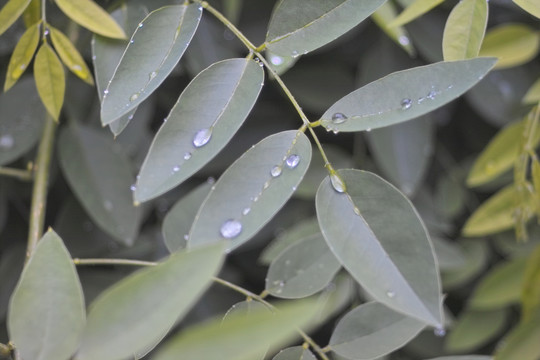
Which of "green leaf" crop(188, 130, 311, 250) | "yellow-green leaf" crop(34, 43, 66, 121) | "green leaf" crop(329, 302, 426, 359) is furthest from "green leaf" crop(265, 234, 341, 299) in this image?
"yellow-green leaf" crop(34, 43, 66, 121)

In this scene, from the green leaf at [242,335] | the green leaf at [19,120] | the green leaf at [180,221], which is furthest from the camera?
the green leaf at [19,120]

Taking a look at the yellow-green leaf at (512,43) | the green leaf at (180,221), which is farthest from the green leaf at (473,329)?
the green leaf at (180,221)

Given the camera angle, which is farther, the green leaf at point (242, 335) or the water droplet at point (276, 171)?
the water droplet at point (276, 171)

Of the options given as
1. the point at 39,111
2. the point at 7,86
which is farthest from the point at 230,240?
the point at 39,111

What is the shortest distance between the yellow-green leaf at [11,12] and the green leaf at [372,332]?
1.28 ft

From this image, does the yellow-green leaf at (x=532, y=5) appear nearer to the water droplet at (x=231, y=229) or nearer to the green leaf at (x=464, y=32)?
the green leaf at (x=464, y=32)

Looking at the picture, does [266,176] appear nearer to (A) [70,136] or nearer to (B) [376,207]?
(B) [376,207]

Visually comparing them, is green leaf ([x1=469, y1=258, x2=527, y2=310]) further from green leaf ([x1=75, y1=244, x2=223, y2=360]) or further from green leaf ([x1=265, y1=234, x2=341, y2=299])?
green leaf ([x1=75, y1=244, x2=223, y2=360])

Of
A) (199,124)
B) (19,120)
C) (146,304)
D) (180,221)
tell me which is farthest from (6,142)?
(146,304)

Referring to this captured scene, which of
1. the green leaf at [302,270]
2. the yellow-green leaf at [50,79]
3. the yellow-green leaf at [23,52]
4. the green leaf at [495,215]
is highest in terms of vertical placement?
the yellow-green leaf at [23,52]

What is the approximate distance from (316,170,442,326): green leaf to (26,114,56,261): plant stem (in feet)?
0.95

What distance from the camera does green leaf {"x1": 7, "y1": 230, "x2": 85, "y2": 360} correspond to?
0.38 m

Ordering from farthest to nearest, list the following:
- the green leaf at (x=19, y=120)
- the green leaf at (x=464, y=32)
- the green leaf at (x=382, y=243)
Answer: the green leaf at (x=19, y=120), the green leaf at (x=464, y=32), the green leaf at (x=382, y=243)

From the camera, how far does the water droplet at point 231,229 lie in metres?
0.42
